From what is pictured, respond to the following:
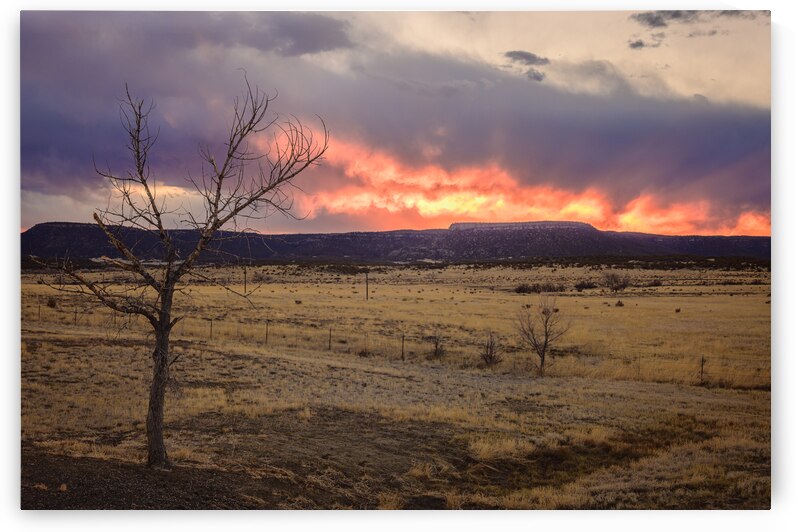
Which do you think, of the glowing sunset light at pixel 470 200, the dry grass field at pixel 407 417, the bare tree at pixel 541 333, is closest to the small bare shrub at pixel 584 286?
the bare tree at pixel 541 333

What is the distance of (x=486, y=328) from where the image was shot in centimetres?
2733

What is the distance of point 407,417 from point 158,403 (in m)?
6.06

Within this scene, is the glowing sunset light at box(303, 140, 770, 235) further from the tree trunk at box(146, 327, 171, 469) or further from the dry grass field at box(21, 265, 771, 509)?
the tree trunk at box(146, 327, 171, 469)

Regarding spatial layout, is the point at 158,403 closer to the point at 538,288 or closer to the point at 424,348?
the point at 424,348

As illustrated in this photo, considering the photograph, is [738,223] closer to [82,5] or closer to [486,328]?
[82,5]

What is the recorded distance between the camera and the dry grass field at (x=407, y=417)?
329 inches

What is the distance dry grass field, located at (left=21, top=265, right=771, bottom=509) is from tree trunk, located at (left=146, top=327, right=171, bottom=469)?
0.26 metres

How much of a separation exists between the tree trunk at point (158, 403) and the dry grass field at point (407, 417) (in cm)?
26

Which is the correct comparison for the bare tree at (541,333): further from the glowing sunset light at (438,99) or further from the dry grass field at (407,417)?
the glowing sunset light at (438,99)

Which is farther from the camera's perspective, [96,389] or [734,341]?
[734,341]

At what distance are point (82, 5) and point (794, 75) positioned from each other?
13177 millimetres

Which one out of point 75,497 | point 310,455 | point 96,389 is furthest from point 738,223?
point 96,389

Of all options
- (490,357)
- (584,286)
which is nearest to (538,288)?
(584,286)

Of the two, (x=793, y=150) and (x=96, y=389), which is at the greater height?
(x=793, y=150)
